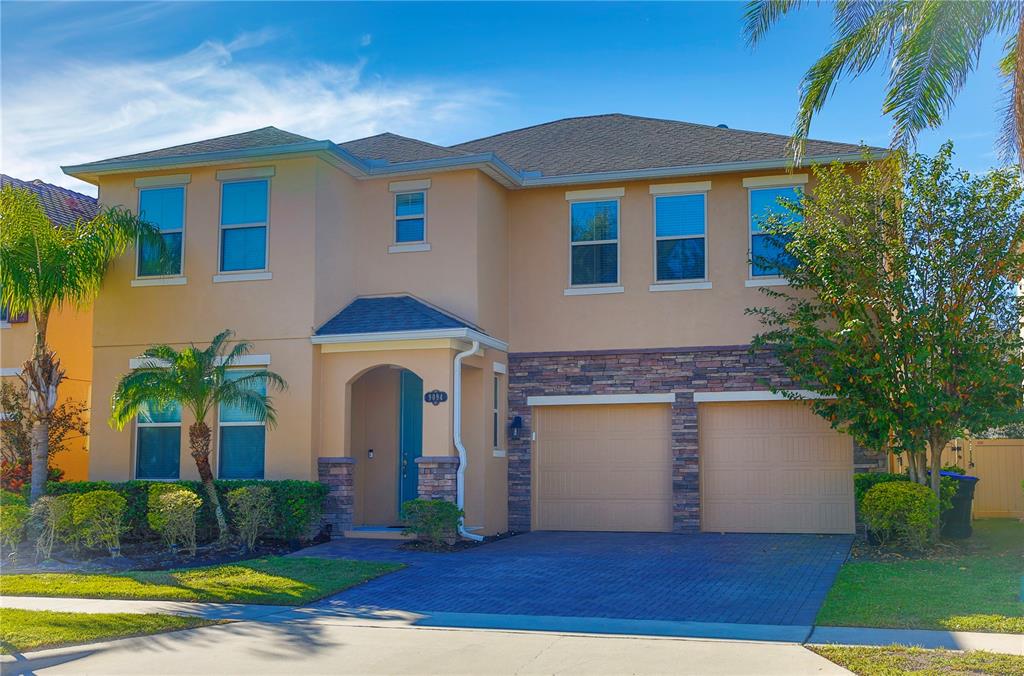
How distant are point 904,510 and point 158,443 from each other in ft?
39.5

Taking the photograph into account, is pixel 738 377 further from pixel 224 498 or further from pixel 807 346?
pixel 224 498

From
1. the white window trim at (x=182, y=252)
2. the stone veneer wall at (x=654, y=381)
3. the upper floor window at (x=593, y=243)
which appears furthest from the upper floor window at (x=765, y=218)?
the white window trim at (x=182, y=252)

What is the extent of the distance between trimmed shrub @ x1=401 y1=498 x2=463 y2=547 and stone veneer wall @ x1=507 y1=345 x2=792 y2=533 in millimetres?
3025

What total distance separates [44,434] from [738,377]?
11.4 m

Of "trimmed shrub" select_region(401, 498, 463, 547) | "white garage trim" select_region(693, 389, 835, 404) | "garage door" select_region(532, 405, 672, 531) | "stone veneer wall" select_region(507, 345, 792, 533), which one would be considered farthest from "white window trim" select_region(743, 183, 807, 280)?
"trimmed shrub" select_region(401, 498, 463, 547)

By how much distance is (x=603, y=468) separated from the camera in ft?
60.6

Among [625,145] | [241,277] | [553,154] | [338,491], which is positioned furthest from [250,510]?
[625,145]

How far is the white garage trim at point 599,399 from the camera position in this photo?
1806cm

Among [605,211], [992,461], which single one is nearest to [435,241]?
[605,211]

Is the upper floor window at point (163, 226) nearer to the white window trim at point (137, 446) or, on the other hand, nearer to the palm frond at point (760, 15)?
the white window trim at point (137, 446)

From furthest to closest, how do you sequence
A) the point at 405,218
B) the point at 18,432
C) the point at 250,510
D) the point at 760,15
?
the point at 18,432 → the point at 405,218 → the point at 250,510 → the point at 760,15

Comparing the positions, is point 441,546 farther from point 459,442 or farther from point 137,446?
point 137,446

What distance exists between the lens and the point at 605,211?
18719 mm

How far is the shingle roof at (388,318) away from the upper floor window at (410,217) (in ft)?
3.67
